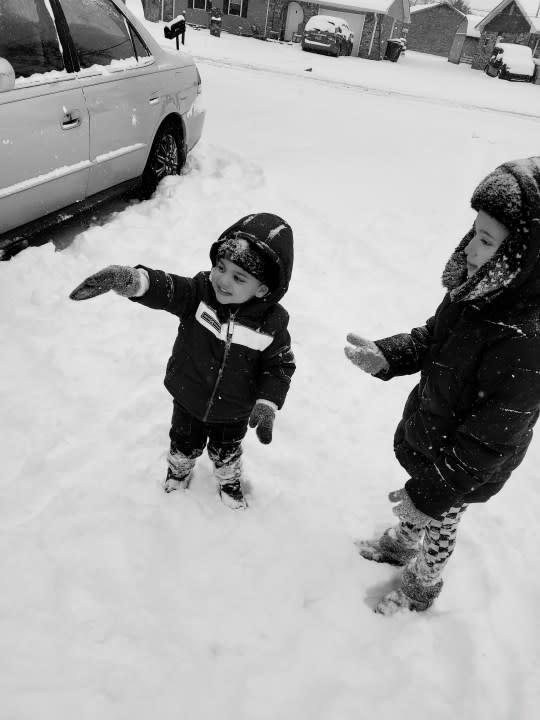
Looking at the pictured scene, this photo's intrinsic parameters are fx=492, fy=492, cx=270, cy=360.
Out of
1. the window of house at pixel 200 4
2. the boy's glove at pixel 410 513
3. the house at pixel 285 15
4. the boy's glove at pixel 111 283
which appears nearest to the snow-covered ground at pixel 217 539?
the boy's glove at pixel 410 513

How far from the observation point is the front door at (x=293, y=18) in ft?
86.5

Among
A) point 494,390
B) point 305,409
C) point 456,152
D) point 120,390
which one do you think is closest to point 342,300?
point 305,409

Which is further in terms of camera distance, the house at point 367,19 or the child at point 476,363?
the house at point 367,19

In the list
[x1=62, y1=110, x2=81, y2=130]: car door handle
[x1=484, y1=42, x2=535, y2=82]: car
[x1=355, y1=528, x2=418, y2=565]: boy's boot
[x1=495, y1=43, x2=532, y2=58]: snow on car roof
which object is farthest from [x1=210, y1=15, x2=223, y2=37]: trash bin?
[x1=355, y1=528, x2=418, y2=565]: boy's boot

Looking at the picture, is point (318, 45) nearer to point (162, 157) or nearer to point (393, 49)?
point (393, 49)

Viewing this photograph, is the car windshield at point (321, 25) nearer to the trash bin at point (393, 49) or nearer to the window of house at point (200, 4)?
the trash bin at point (393, 49)

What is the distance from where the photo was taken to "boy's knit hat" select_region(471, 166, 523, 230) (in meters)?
1.28

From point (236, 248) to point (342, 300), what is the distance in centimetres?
238

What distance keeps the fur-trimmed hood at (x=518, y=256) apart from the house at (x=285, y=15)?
30.0 metres

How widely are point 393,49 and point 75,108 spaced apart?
28254mm

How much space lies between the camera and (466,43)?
1357 inches

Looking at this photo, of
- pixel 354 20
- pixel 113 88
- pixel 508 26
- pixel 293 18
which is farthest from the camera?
pixel 508 26

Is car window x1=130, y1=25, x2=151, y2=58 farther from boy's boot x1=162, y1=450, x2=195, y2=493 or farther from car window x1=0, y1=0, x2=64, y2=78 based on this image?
boy's boot x1=162, y1=450, x2=195, y2=493

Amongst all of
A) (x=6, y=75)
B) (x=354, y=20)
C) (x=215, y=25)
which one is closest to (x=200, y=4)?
(x=215, y=25)
